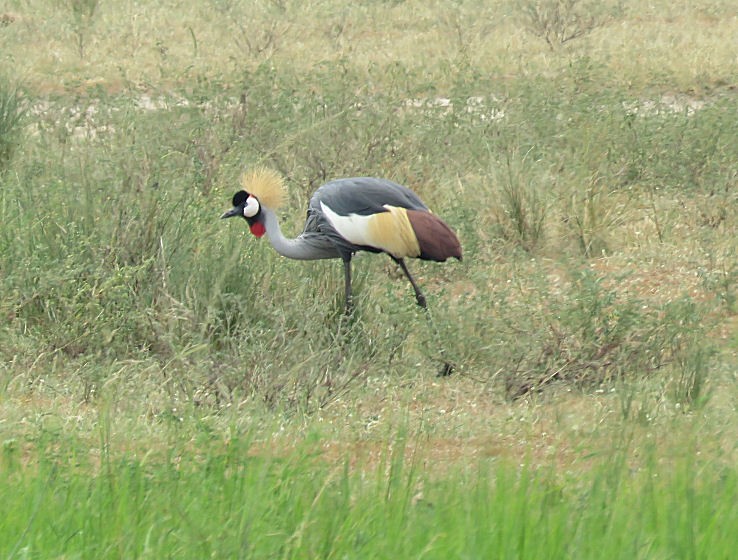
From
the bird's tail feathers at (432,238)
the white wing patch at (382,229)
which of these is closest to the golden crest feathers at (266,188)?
the white wing patch at (382,229)

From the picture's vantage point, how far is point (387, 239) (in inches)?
239

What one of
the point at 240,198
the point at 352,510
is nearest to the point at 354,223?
the point at 240,198

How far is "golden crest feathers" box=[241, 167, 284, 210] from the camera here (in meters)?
6.34

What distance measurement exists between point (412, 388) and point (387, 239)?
1124 millimetres

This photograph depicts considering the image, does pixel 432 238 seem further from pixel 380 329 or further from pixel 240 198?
pixel 240 198

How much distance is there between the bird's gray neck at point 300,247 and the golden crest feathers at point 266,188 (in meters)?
0.10

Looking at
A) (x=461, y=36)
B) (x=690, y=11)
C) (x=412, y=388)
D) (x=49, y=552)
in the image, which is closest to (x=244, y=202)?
(x=412, y=388)

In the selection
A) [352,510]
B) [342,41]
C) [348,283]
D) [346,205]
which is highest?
[342,41]

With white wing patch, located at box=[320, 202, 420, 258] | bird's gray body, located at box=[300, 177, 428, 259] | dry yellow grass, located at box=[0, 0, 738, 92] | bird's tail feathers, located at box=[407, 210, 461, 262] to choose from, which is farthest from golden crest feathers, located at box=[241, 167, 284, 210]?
dry yellow grass, located at box=[0, 0, 738, 92]

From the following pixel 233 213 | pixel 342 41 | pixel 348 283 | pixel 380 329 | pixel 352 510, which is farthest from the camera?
pixel 342 41

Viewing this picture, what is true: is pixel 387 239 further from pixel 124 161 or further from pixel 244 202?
pixel 124 161

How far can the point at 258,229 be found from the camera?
21.0 feet

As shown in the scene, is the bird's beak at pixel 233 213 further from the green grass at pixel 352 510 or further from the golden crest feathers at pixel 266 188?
the green grass at pixel 352 510

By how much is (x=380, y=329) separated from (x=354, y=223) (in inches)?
20.4
